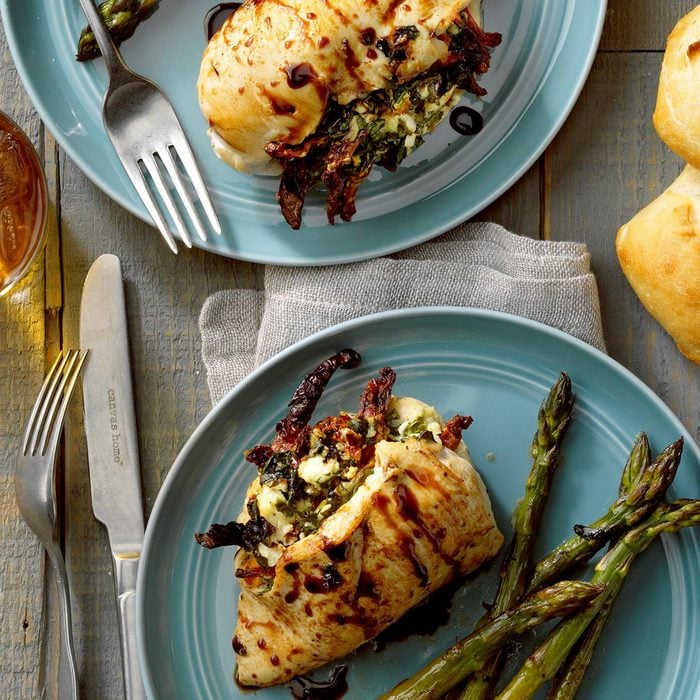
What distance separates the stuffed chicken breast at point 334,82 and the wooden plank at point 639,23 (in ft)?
1.86

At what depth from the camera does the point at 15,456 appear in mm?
3227

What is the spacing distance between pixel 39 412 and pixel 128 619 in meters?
0.75

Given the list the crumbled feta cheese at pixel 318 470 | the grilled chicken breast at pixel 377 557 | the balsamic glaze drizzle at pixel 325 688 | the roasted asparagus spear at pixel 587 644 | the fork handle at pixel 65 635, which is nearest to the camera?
the grilled chicken breast at pixel 377 557

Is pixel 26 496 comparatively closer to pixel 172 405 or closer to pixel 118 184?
pixel 172 405

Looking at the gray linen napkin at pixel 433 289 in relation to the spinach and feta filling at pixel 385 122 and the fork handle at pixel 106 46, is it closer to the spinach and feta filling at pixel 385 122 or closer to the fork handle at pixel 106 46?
the spinach and feta filling at pixel 385 122

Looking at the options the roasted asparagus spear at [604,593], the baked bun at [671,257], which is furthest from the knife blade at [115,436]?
the baked bun at [671,257]

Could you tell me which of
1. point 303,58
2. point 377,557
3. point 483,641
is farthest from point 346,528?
point 303,58

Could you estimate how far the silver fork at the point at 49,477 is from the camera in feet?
10.2

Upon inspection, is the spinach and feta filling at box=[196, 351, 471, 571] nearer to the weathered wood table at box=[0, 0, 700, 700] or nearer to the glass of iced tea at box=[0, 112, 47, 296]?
the weathered wood table at box=[0, 0, 700, 700]

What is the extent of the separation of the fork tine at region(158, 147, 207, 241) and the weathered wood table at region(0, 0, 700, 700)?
0.19 meters

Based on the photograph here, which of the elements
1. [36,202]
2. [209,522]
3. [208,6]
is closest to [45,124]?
[36,202]

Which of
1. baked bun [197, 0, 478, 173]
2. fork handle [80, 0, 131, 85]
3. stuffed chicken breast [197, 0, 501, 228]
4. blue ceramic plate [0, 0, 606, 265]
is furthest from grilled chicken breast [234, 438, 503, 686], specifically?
fork handle [80, 0, 131, 85]

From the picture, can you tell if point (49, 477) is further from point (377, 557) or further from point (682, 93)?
point (682, 93)

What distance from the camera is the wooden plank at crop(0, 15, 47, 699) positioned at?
320 centimetres
